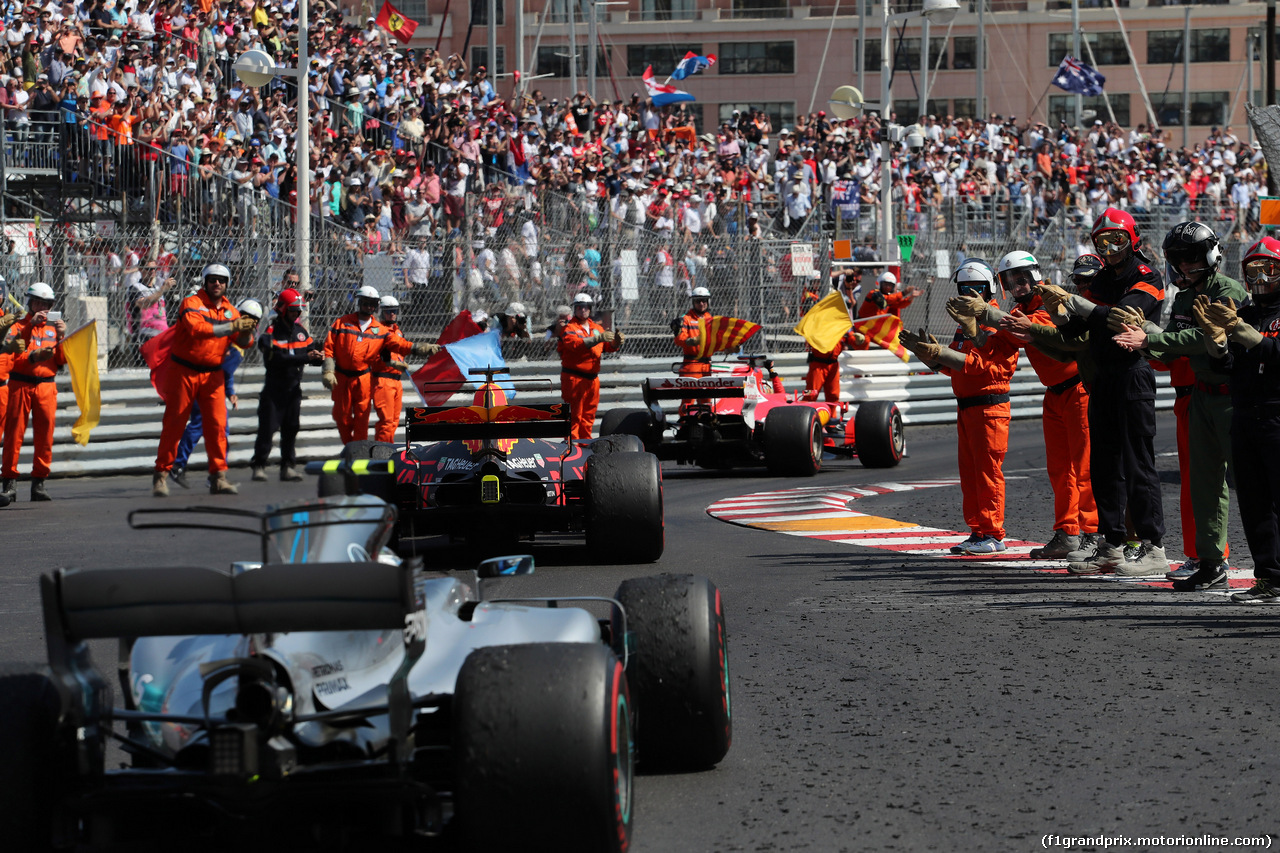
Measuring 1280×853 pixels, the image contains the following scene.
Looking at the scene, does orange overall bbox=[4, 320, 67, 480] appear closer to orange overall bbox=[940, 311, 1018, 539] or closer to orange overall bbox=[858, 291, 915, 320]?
orange overall bbox=[940, 311, 1018, 539]

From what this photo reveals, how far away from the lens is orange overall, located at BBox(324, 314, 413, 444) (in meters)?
15.6

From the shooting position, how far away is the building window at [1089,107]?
68000 millimetres

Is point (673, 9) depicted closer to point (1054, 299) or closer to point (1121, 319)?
point (1054, 299)

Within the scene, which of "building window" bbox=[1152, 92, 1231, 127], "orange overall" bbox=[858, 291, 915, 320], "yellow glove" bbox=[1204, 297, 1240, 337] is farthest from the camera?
"building window" bbox=[1152, 92, 1231, 127]

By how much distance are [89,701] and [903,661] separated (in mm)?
3925

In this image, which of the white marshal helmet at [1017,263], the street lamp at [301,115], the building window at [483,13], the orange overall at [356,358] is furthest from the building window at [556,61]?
the white marshal helmet at [1017,263]

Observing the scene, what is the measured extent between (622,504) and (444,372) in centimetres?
134

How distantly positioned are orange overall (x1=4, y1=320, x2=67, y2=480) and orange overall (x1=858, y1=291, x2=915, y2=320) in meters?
9.37

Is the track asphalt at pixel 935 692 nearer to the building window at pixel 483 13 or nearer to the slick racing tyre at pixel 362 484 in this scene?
the slick racing tyre at pixel 362 484

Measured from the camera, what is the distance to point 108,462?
1641 cm

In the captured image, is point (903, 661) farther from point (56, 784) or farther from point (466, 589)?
point (56, 784)

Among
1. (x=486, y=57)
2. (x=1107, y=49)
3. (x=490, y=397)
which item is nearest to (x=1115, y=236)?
(x=490, y=397)

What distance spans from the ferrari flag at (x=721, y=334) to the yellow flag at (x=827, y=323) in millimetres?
1021

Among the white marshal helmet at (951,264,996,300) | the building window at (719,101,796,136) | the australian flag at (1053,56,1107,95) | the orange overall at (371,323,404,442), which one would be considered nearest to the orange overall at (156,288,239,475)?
the orange overall at (371,323,404,442)
